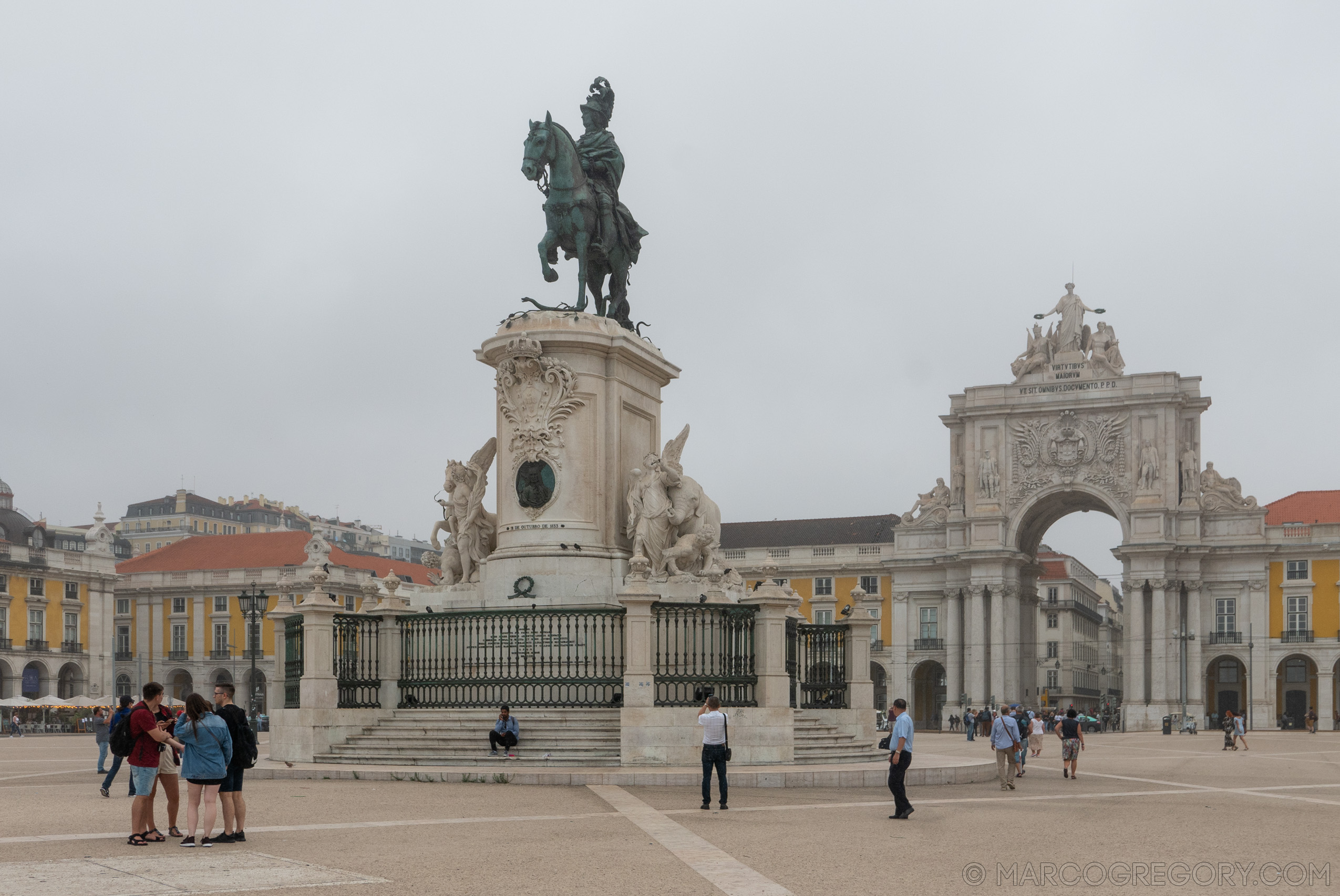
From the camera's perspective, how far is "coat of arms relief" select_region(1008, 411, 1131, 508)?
77625mm

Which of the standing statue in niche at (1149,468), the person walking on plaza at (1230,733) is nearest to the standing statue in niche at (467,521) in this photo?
the person walking on plaza at (1230,733)

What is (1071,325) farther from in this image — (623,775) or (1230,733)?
(623,775)

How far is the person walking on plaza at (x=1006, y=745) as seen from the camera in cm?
1836

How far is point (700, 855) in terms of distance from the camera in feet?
36.0

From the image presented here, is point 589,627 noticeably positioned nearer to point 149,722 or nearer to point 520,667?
point 520,667

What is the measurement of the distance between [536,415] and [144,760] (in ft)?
29.1

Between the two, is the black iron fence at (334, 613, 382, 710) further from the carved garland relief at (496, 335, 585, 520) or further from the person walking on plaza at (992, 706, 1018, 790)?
the person walking on plaza at (992, 706, 1018, 790)

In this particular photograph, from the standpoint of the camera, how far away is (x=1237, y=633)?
75375mm

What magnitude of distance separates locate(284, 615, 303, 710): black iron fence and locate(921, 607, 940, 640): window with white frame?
64.2 metres

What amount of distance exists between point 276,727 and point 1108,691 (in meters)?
122

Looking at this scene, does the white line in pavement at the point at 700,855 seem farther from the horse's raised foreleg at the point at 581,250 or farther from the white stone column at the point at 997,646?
the white stone column at the point at 997,646

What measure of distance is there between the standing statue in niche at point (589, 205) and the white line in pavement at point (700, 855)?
26.1ft

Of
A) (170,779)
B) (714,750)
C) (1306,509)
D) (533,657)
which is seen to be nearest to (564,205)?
(533,657)

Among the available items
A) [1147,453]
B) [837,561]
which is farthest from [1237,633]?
[837,561]
